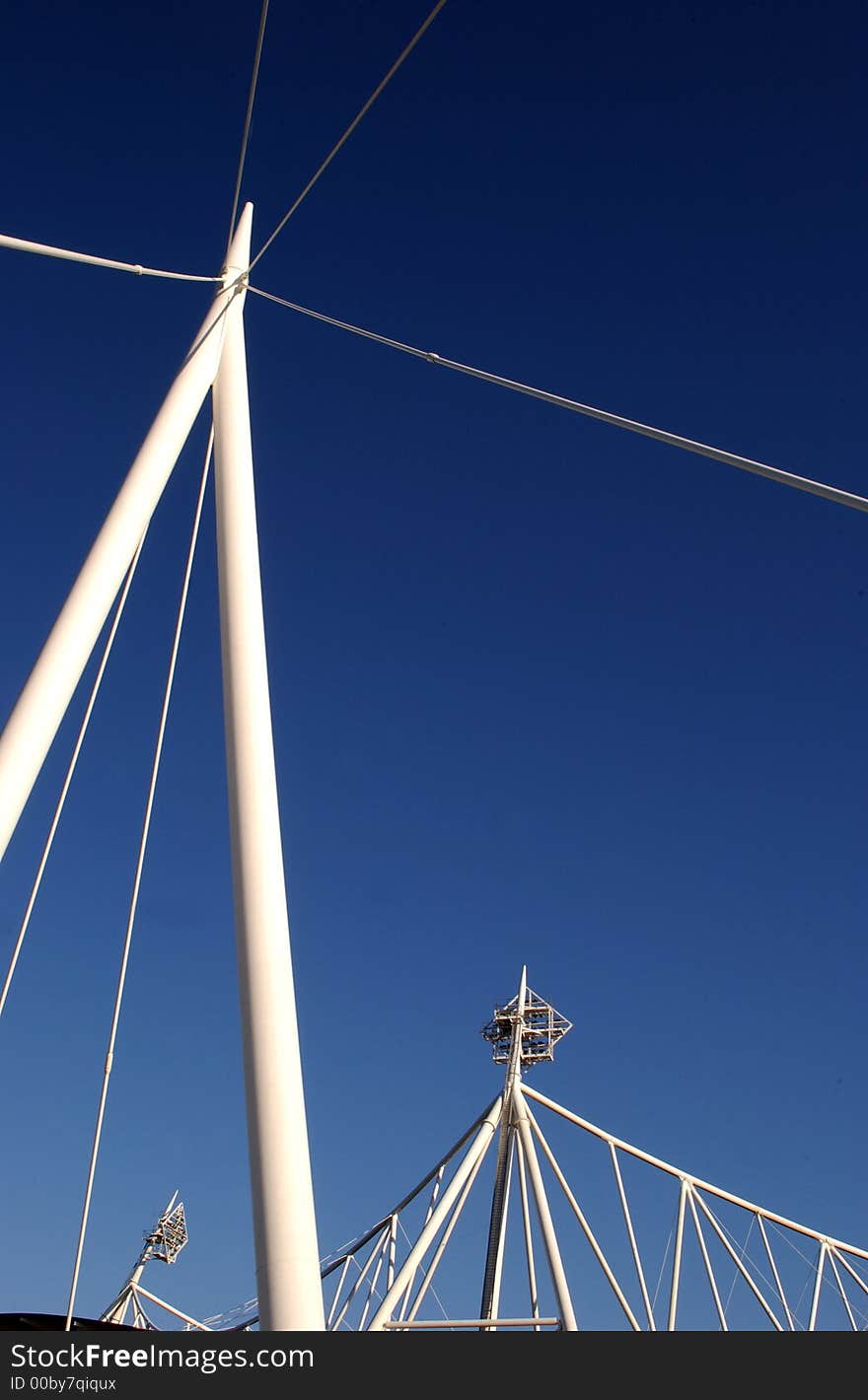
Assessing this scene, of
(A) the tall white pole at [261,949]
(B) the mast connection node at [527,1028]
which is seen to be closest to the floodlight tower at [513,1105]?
(B) the mast connection node at [527,1028]

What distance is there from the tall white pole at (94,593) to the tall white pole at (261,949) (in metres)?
0.79

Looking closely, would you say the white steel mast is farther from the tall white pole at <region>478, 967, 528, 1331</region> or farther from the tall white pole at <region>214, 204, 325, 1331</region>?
the tall white pole at <region>478, 967, 528, 1331</region>

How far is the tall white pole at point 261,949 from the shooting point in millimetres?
10688

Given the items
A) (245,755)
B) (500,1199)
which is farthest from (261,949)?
(500,1199)

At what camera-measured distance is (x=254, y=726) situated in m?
12.8

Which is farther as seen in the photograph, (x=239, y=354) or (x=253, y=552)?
(x=239, y=354)

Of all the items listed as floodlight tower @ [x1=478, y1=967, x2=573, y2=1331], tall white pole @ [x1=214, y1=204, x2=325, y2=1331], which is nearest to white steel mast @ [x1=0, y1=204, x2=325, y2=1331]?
tall white pole @ [x1=214, y1=204, x2=325, y2=1331]

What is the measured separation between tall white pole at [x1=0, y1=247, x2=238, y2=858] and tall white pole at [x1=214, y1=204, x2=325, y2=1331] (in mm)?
790

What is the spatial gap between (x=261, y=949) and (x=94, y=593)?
4.14m

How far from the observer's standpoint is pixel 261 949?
1165 centimetres
